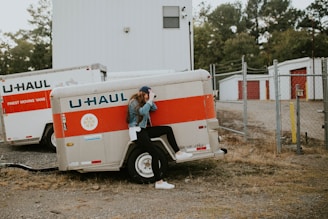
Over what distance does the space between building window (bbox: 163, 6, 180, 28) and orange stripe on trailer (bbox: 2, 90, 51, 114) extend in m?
7.73

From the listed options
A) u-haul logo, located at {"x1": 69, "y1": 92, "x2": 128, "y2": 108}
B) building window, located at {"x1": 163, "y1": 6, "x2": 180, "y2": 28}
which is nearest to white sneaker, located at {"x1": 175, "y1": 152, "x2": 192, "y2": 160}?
u-haul logo, located at {"x1": 69, "y1": 92, "x2": 128, "y2": 108}

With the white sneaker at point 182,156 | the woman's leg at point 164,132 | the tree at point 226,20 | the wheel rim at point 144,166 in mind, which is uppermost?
the tree at point 226,20

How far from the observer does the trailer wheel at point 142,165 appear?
7.21 meters

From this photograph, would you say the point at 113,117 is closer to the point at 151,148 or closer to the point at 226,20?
the point at 151,148

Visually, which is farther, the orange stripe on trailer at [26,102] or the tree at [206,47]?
the tree at [206,47]

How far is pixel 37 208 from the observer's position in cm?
580

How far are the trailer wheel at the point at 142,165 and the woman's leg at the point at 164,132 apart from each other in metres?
0.29

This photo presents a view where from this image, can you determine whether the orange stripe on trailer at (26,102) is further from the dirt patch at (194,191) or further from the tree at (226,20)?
the tree at (226,20)

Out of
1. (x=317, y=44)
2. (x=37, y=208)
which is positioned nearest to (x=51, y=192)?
(x=37, y=208)

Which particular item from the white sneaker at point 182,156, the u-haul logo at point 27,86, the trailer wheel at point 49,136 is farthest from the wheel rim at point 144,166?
the u-haul logo at point 27,86

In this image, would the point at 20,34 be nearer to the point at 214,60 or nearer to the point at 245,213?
the point at 214,60

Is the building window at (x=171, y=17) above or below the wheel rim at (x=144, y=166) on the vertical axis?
above

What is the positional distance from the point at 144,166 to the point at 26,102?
5695 mm

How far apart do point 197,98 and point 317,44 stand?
37.0 meters
